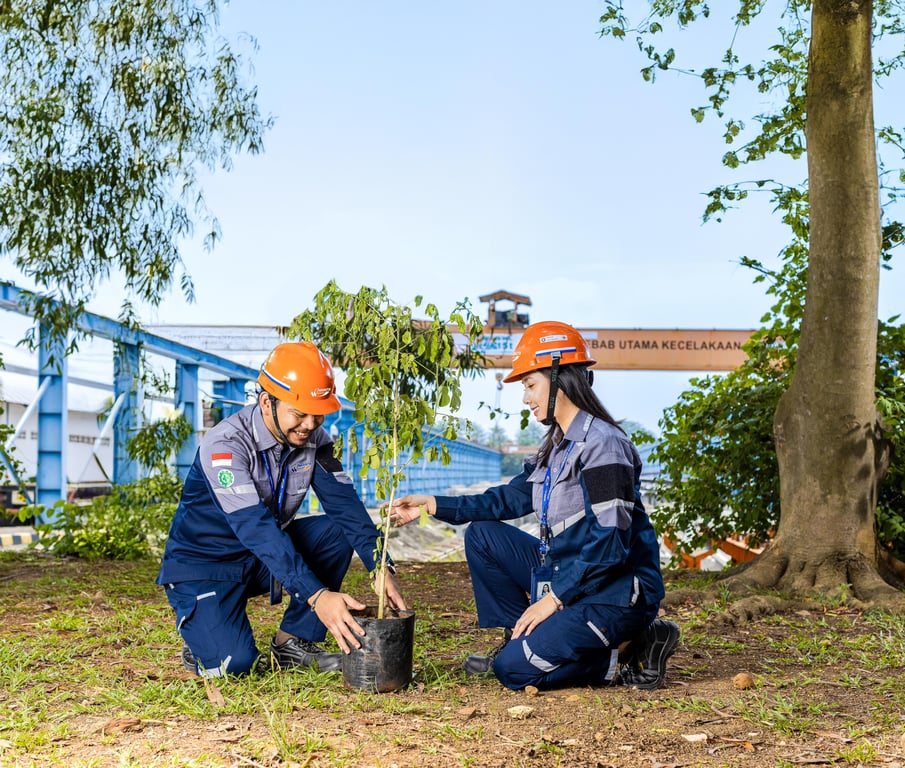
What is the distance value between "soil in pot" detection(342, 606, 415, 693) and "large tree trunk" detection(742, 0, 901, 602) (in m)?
3.54

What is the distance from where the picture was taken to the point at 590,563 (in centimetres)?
329

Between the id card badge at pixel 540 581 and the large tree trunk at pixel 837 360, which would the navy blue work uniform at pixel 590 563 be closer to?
the id card badge at pixel 540 581

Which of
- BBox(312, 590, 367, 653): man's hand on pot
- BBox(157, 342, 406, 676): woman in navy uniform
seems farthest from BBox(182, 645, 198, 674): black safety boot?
BBox(312, 590, 367, 653): man's hand on pot

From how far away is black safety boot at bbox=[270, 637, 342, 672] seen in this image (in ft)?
12.3

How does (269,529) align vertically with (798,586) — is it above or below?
above

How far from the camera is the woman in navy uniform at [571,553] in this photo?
11.0 ft

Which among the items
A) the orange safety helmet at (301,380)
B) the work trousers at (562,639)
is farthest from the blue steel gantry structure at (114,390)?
the orange safety helmet at (301,380)

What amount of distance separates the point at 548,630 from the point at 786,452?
361 cm

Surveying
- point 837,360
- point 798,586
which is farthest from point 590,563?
point 837,360

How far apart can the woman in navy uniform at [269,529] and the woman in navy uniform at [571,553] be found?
0.36m

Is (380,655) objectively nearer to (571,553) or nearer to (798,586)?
(571,553)

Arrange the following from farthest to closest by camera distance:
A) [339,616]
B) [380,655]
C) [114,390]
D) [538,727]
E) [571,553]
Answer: [114,390], [571,553], [380,655], [339,616], [538,727]

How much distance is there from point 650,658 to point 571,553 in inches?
21.5

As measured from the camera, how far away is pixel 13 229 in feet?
25.2
